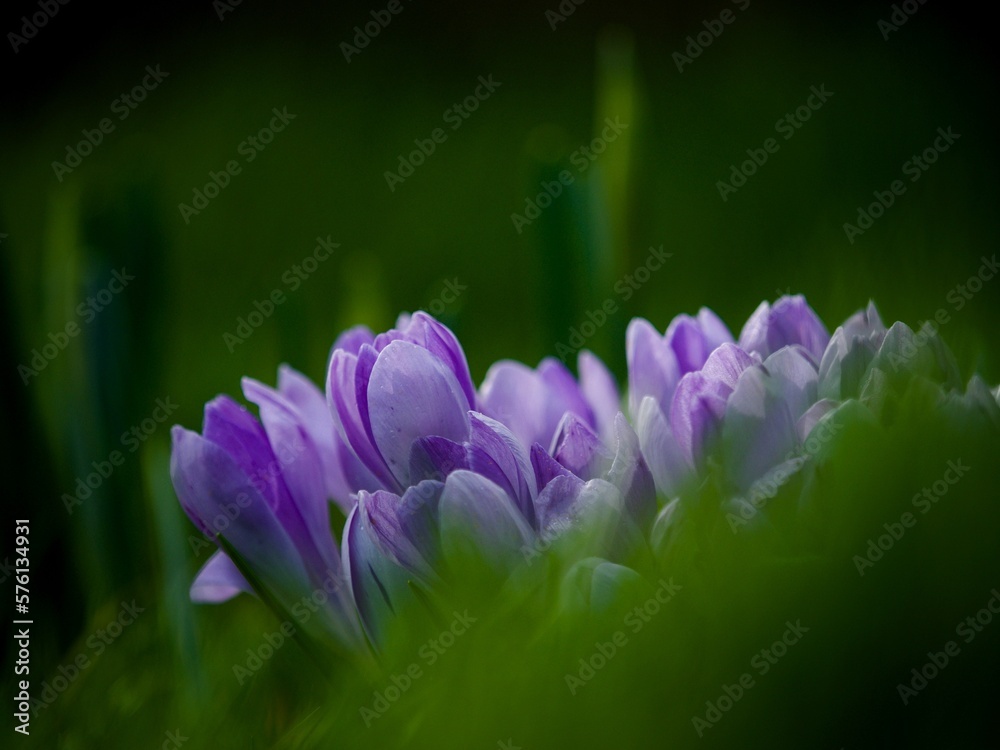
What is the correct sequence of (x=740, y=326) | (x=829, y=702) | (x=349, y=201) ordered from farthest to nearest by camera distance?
(x=349, y=201)
(x=740, y=326)
(x=829, y=702)

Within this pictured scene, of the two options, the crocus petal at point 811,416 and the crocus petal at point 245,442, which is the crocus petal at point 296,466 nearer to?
the crocus petal at point 245,442

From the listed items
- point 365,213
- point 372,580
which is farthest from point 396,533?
point 365,213

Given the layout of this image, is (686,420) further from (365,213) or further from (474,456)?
(365,213)

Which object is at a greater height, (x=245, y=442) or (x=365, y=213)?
(x=365, y=213)

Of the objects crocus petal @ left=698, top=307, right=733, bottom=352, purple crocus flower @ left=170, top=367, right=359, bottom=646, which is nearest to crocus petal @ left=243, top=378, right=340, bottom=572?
purple crocus flower @ left=170, top=367, right=359, bottom=646

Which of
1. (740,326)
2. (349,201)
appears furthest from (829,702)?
(349,201)

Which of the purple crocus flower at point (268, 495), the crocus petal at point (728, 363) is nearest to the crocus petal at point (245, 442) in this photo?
the purple crocus flower at point (268, 495)

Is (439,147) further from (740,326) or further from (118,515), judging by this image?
(118,515)

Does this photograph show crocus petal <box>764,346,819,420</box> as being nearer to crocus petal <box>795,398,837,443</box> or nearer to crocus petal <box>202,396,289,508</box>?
crocus petal <box>795,398,837,443</box>
